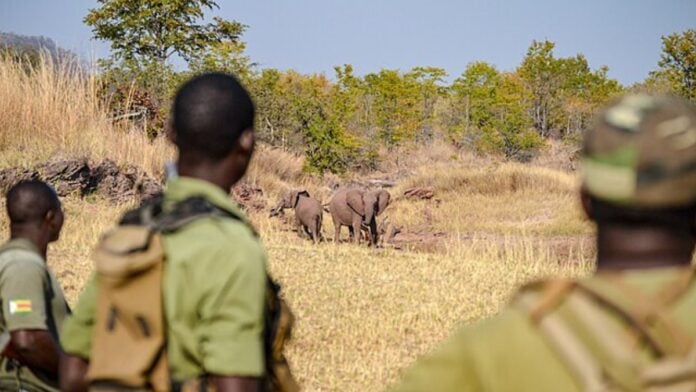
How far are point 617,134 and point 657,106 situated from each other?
0.10m

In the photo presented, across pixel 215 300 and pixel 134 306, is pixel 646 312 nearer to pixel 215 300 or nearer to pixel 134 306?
pixel 215 300

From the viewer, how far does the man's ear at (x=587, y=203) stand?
2010 mm

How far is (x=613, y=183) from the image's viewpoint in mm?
1882

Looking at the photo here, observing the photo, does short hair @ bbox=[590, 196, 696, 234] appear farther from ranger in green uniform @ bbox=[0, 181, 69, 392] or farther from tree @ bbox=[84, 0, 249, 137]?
tree @ bbox=[84, 0, 249, 137]

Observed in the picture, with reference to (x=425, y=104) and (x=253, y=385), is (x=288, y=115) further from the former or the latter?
(x=253, y=385)

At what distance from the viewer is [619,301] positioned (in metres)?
1.80

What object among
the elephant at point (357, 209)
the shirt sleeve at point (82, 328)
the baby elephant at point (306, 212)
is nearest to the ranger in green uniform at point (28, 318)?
Result: the shirt sleeve at point (82, 328)

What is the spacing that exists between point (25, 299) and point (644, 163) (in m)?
2.57

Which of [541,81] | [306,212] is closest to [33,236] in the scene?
→ [306,212]

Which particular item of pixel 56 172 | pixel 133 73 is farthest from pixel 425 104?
pixel 56 172

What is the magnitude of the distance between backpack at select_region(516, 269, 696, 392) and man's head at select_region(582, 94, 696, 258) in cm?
14

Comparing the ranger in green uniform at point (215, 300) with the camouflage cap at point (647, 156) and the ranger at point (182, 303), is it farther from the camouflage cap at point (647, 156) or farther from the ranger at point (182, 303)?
the camouflage cap at point (647, 156)

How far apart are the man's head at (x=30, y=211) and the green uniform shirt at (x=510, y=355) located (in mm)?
2693

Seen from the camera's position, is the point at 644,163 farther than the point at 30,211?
No
